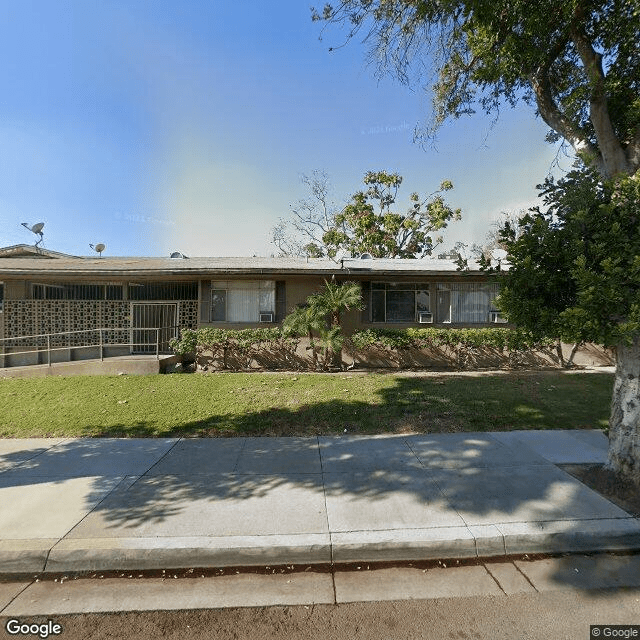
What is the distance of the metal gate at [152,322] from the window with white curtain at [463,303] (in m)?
9.29

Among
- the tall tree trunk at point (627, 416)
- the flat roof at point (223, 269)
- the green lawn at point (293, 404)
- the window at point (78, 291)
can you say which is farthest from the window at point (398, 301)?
the window at point (78, 291)

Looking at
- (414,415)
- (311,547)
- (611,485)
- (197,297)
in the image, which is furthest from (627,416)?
(197,297)

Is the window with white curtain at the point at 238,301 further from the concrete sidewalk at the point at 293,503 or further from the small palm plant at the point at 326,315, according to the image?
the concrete sidewalk at the point at 293,503

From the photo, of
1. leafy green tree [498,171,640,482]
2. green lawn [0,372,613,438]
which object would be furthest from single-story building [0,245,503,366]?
leafy green tree [498,171,640,482]

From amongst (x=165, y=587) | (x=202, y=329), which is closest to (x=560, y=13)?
(x=165, y=587)

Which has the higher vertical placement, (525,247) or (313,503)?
(525,247)

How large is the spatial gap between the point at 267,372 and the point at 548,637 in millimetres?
8693

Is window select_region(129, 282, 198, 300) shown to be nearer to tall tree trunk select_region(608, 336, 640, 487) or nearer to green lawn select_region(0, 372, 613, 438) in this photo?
green lawn select_region(0, 372, 613, 438)

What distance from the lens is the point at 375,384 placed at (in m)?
8.50

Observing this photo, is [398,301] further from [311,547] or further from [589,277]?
[311,547]

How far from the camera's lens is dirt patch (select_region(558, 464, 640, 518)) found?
3.49 meters

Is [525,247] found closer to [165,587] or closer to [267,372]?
[165,587]

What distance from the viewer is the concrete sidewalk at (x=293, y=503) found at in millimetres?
2914

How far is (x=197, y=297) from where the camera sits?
12.1 metres
